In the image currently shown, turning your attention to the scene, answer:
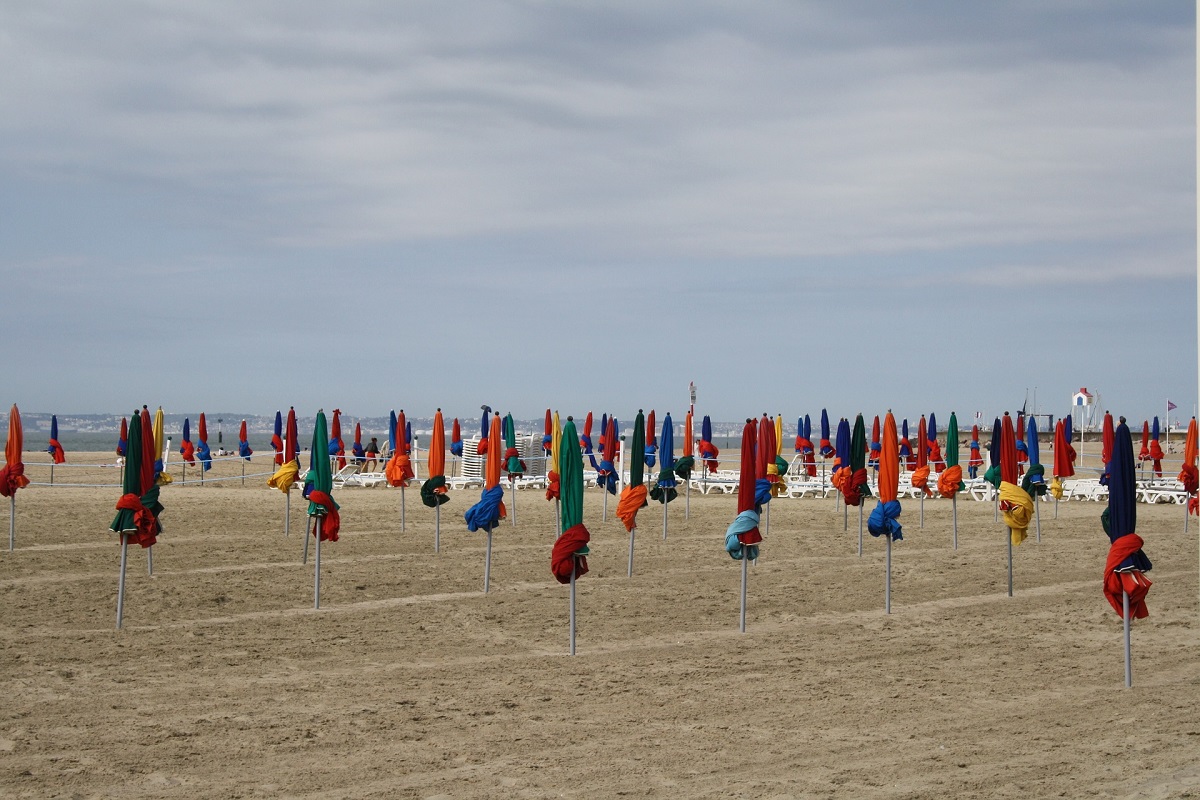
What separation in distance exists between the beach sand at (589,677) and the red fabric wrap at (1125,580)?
692 millimetres

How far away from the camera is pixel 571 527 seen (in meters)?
11.4

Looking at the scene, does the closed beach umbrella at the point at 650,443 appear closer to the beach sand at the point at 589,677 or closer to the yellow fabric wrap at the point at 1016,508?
the beach sand at the point at 589,677

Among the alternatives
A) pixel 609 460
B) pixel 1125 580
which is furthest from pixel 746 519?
pixel 609 460

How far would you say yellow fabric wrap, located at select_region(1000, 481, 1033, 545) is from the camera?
1369 centimetres

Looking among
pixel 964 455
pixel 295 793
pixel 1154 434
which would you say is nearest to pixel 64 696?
pixel 295 793

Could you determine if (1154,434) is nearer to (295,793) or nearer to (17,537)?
(17,537)

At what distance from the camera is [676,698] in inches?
376

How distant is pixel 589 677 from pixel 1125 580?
4710 millimetres

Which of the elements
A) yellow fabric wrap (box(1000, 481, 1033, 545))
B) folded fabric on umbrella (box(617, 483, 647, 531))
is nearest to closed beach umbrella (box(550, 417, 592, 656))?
folded fabric on umbrella (box(617, 483, 647, 531))

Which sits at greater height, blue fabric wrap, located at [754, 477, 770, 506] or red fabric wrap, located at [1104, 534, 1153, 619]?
blue fabric wrap, located at [754, 477, 770, 506]

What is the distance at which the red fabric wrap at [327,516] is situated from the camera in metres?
14.0

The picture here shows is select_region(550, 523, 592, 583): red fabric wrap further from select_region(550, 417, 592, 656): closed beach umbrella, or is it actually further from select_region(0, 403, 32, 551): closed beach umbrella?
select_region(0, 403, 32, 551): closed beach umbrella

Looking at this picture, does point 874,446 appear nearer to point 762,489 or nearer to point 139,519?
point 762,489

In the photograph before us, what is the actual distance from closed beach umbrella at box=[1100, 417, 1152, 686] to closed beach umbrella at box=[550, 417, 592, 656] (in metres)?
4.72
